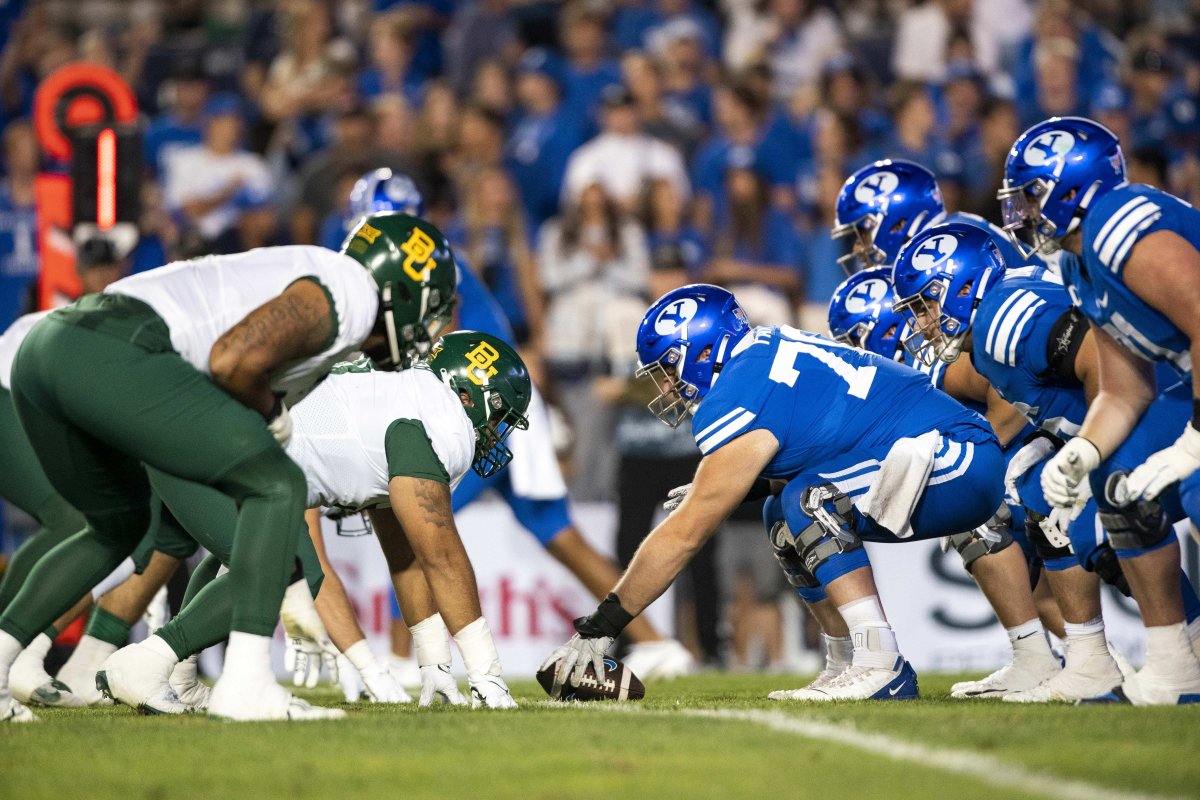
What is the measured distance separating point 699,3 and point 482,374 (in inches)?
395

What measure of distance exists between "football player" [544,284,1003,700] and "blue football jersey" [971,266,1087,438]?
10.5 inches

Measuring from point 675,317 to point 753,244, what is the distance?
6361mm

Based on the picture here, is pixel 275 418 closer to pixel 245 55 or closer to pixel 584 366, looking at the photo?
pixel 584 366

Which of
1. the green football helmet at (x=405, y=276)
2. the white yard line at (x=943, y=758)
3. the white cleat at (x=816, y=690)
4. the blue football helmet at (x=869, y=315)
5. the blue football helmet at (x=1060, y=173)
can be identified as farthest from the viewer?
the blue football helmet at (x=869, y=315)

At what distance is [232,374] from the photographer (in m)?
5.18

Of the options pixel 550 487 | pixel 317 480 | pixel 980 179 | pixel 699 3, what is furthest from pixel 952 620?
pixel 699 3

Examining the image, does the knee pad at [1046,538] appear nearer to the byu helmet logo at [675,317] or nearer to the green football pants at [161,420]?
the byu helmet logo at [675,317]

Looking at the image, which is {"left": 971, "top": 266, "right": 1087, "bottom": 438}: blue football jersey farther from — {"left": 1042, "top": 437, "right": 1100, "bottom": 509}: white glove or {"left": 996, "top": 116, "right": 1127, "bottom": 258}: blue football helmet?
{"left": 1042, "top": 437, "right": 1100, "bottom": 509}: white glove

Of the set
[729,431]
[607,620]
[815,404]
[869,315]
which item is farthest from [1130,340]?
[607,620]

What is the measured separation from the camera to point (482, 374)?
7020 mm

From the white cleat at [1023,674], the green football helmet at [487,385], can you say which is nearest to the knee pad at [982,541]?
the white cleat at [1023,674]

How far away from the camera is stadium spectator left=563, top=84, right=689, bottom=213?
13.6 meters

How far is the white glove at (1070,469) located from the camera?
5948 millimetres

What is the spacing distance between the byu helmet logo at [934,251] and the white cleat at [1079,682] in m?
1.75
